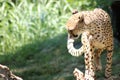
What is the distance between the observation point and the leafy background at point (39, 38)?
7.95 m

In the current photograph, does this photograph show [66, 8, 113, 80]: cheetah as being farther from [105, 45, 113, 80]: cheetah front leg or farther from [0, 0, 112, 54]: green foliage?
[0, 0, 112, 54]: green foliage

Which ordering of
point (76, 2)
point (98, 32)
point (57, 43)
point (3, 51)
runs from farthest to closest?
point (76, 2), point (3, 51), point (57, 43), point (98, 32)

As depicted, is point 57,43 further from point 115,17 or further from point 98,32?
point 98,32

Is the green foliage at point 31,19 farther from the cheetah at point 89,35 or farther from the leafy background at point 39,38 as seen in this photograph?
the cheetah at point 89,35

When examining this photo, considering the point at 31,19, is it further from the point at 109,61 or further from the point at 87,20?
the point at 87,20

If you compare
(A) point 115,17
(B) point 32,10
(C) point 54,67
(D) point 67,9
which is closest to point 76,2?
(D) point 67,9

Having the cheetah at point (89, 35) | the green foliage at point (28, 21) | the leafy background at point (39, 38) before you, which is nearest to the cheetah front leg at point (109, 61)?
the cheetah at point (89, 35)

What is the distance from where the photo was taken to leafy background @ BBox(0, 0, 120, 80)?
7.95m

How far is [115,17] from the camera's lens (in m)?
8.58

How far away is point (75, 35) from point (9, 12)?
21.3 feet

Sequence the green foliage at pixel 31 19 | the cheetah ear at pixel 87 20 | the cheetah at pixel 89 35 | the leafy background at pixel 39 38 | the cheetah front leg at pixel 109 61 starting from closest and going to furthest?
the cheetah at pixel 89 35 → the cheetah ear at pixel 87 20 → the cheetah front leg at pixel 109 61 → the leafy background at pixel 39 38 → the green foliage at pixel 31 19

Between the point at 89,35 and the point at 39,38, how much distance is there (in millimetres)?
5293

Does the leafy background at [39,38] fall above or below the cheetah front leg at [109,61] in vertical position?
below

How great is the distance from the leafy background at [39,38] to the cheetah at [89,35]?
1503 mm
